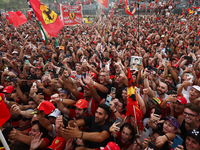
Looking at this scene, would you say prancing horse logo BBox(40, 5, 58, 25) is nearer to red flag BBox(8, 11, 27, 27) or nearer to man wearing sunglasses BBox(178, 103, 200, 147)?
red flag BBox(8, 11, 27, 27)

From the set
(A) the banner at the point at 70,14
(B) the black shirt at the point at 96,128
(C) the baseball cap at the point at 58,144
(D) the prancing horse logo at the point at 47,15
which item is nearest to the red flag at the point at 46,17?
(D) the prancing horse logo at the point at 47,15

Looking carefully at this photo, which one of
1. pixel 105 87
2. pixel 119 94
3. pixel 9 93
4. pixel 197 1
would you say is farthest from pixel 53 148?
pixel 197 1

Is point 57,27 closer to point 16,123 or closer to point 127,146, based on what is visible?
point 16,123

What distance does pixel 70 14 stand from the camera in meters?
8.54

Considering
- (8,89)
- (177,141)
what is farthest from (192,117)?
(8,89)

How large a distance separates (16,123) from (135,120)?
2.95 m

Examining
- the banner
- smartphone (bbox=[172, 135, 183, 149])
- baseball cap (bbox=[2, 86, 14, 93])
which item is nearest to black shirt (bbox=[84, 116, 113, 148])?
smartphone (bbox=[172, 135, 183, 149])

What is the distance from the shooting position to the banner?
836 centimetres

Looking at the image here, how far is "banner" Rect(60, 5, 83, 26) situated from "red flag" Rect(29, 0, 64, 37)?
3211mm

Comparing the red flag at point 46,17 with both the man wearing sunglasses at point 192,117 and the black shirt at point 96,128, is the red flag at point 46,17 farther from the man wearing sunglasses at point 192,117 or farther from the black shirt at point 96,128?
the man wearing sunglasses at point 192,117

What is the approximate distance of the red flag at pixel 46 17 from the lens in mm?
5094

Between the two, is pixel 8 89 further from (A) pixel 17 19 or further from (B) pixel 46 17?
(A) pixel 17 19

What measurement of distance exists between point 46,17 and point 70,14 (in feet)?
12.2

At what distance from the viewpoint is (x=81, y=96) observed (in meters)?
3.58
